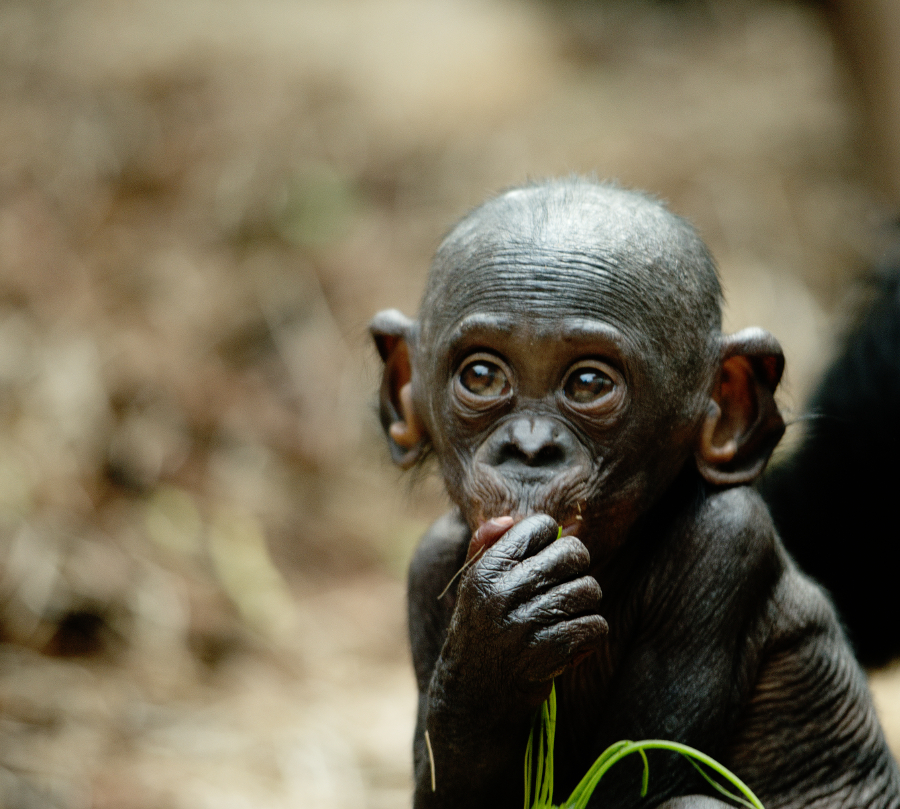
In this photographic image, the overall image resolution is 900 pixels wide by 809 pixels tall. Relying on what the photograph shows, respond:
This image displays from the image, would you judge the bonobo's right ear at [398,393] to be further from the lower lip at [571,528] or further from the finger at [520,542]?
the finger at [520,542]

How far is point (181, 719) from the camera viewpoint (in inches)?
250

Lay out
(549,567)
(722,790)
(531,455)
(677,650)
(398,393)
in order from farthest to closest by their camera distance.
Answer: (398,393)
(677,650)
(722,790)
(531,455)
(549,567)

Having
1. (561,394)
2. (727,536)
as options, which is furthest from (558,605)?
→ (727,536)

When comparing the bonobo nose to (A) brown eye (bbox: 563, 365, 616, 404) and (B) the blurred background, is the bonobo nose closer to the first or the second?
(A) brown eye (bbox: 563, 365, 616, 404)

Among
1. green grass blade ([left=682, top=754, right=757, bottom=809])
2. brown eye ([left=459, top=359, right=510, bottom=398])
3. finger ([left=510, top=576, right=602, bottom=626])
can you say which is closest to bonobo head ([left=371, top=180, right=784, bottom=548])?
brown eye ([left=459, top=359, right=510, bottom=398])

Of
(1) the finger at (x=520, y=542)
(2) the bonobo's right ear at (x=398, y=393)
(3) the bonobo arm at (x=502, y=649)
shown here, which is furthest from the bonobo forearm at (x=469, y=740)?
(2) the bonobo's right ear at (x=398, y=393)

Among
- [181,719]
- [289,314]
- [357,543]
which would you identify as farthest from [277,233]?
[181,719]

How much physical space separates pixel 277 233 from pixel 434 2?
3868 millimetres

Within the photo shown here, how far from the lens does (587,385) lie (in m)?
3.22

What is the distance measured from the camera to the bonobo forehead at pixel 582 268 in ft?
10.6

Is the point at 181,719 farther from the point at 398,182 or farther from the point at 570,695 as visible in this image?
the point at 398,182

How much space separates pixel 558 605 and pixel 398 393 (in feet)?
4.14

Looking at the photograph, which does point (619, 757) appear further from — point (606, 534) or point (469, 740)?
point (606, 534)

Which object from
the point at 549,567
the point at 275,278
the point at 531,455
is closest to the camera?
the point at 549,567
